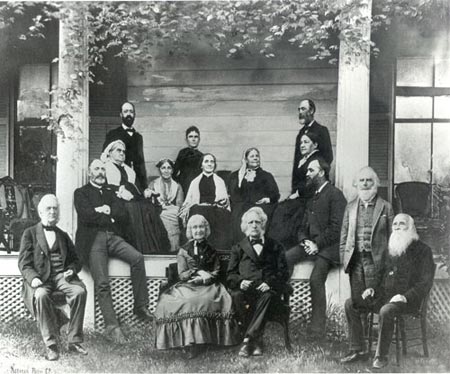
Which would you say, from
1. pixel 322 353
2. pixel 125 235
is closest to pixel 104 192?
pixel 125 235

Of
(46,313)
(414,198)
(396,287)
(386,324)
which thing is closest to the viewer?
(386,324)

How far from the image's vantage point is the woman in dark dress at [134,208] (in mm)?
5742

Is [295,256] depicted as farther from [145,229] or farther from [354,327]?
[145,229]

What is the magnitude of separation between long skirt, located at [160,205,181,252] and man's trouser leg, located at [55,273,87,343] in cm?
87

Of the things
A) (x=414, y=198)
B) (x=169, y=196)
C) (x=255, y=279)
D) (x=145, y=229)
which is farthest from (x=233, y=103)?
(x=414, y=198)

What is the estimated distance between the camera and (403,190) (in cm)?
571

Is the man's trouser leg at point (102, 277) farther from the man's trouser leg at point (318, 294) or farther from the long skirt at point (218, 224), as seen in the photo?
the man's trouser leg at point (318, 294)

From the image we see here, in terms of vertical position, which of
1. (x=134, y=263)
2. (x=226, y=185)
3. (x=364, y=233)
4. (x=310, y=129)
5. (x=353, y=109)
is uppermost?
(x=353, y=109)

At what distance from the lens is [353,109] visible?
565 centimetres

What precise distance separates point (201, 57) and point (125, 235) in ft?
5.56

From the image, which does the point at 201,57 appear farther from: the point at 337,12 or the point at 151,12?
the point at 337,12

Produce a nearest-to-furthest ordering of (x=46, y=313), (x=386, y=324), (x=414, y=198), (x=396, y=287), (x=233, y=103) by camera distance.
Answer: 1. (x=386, y=324)
2. (x=396, y=287)
3. (x=46, y=313)
4. (x=414, y=198)
5. (x=233, y=103)

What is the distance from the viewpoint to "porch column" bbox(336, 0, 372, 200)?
5621 mm

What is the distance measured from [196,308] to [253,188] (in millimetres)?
1140
